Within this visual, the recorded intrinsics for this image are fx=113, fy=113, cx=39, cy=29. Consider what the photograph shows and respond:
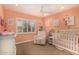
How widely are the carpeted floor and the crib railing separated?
5.0 inches

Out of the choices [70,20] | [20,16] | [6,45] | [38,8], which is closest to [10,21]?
[20,16]

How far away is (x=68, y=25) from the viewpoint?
2.21m

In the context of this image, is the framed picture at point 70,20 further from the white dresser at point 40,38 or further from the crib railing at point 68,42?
the white dresser at point 40,38

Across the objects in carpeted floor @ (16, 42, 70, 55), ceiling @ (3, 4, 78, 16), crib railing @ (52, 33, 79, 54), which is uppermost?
ceiling @ (3, 4, 78, 16)

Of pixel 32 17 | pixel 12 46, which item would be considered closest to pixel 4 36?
pixel 12 46

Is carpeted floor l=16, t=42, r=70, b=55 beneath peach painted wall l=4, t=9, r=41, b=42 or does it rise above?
beneath

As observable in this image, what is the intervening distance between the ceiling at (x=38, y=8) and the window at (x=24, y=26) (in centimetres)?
17

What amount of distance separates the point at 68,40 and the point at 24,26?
35.5 inches

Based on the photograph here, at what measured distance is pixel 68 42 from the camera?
2.19 metres

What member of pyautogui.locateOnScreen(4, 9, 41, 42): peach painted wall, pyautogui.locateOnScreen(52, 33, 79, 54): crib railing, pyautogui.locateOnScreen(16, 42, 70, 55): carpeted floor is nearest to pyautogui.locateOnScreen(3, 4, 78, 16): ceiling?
pyautogui.locateOnScreen(4, 9, 41, 42): peach painted wall

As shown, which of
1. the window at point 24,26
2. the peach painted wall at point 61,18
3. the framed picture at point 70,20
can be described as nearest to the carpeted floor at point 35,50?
the window at point 24,26

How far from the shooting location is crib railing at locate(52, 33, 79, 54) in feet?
7.06

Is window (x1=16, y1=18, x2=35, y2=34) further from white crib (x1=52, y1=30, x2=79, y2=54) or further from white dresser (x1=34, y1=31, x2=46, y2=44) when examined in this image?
white crib (x1=52, y1=30, x2=79, y2=54)

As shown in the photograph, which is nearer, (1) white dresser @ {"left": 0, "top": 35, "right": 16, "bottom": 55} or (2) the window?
(1) white dresser @ {"left": 0, "top": 35, "right": 16, "bottom": 55}
